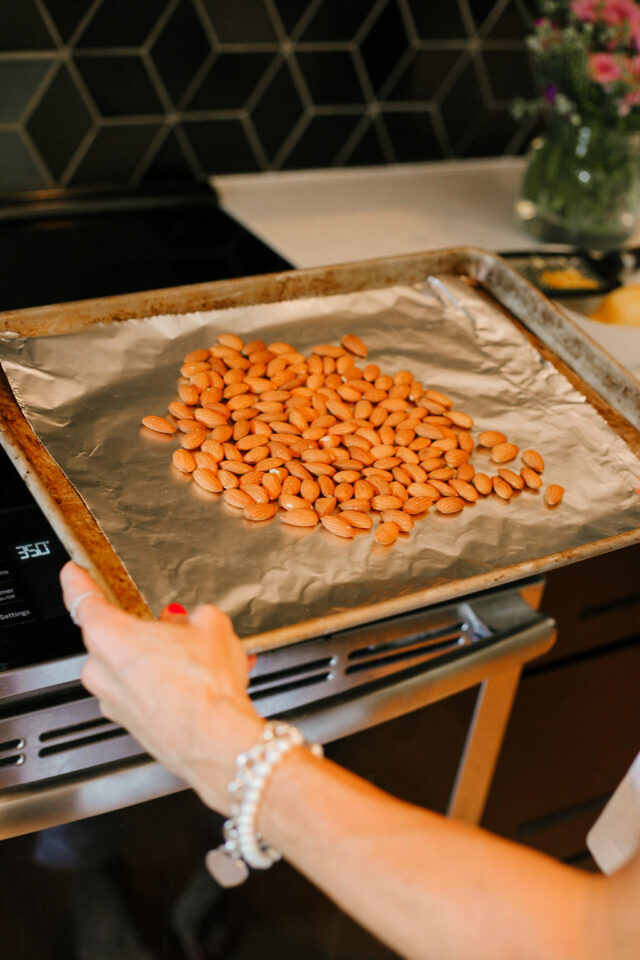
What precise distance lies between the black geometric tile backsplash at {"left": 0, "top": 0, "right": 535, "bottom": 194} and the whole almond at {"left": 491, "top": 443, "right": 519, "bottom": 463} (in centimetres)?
86

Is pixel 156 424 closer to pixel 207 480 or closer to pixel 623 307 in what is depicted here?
pixel 207 480

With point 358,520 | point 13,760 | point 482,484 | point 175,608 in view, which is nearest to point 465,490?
point 482,484

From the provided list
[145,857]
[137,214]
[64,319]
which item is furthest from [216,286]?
[145,857]

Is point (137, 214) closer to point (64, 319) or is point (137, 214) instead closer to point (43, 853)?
point (64, 319)

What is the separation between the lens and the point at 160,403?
95 cm

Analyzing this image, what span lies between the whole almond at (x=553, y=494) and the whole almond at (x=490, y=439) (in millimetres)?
85

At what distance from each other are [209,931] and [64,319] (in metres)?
0.69

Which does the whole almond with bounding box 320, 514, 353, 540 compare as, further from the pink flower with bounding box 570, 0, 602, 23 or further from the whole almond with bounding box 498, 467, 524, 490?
the pink flower with bounding box 570, 0, 602, 23

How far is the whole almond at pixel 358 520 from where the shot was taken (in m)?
0.85

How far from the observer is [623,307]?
4.28 ft

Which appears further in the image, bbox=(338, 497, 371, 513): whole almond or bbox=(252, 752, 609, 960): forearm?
bbox=(338, 497, 371, 513): whole almond

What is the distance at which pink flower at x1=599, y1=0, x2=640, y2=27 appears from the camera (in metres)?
1.29

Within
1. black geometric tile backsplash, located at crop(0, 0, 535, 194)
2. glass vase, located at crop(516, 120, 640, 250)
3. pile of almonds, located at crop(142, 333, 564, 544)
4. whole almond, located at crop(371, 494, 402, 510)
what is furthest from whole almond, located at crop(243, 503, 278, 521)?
glass vase, located at crop(516, 120, 640, 250)

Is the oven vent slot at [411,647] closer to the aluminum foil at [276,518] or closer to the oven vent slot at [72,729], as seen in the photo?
the aluminum foil at [276,518]
